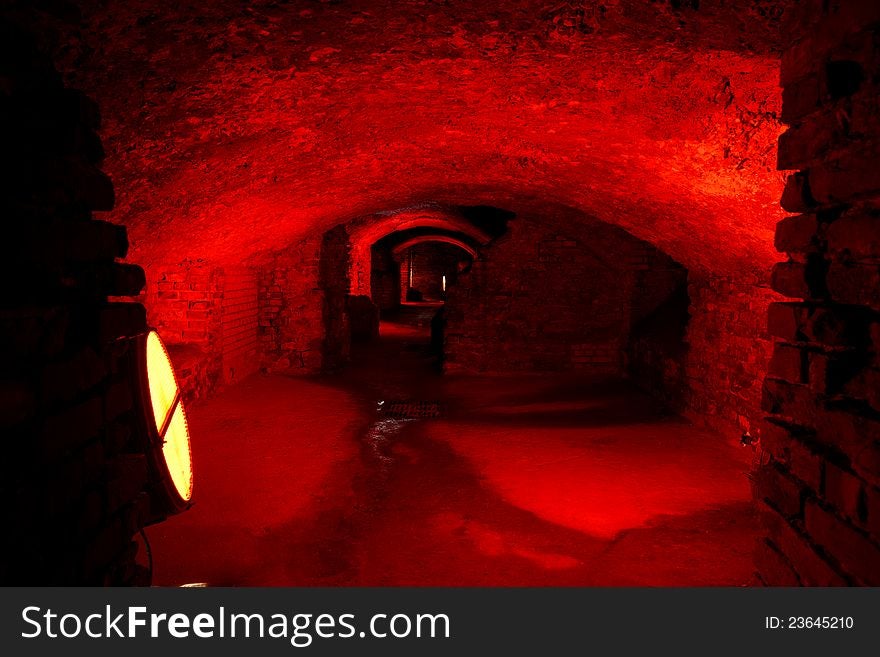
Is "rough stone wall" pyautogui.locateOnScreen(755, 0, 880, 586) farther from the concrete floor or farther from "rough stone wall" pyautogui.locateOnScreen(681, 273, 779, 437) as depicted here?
"rough stone wall" pyautogui.locateOnScreen(681, 273, 779, 437)

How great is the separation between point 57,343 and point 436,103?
270cm

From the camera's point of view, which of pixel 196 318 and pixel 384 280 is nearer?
pixel 196 318

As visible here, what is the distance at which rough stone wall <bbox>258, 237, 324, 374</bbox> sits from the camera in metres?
9.29

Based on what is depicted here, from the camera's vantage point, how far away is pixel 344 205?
23.2 ft

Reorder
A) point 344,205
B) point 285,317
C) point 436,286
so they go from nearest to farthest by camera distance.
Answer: point 344,205, point 285,317, point 436,286

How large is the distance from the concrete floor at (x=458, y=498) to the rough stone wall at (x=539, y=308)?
212cm

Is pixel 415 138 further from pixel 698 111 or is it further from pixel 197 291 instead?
pixel 197 291

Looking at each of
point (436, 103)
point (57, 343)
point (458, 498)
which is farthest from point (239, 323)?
point (57, 343)

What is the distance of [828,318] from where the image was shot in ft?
5.62

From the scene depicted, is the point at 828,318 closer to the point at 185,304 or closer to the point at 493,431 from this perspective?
the point at 493,431

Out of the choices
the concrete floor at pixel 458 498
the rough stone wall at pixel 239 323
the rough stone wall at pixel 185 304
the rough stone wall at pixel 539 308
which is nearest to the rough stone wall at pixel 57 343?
the concrete floor at pixel 458 498

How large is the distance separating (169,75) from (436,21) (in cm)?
128

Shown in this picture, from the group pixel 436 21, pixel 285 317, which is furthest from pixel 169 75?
pixel 285 317

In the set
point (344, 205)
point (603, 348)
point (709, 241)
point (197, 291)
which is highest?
point (344, 205)
